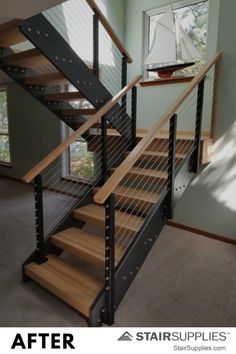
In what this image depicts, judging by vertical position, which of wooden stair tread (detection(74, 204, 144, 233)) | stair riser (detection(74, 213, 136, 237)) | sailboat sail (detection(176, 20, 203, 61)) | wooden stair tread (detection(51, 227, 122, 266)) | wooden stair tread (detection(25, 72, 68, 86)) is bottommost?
wooden stair tread (detection(51, 227, 122, 266))

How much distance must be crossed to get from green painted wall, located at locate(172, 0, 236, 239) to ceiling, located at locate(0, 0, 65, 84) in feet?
6.17

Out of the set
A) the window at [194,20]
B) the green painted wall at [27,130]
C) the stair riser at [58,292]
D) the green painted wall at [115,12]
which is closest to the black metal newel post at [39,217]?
the stair riser at [58,292]

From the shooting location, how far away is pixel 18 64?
2.81m

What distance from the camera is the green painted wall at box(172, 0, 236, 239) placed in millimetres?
2965

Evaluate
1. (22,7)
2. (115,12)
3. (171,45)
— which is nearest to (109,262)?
(22,7)

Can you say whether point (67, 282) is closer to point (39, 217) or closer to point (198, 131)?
point (39, 217)

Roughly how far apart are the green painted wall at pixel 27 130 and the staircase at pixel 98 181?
2108 millimetres

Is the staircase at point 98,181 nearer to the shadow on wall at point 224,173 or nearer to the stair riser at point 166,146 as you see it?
the stair riser at point 166,146

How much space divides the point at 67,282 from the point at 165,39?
333 cm

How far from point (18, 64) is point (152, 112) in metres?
2.23

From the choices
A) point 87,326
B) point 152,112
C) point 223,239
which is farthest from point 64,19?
point 87,326

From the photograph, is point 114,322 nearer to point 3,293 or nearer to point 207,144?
point 3,293

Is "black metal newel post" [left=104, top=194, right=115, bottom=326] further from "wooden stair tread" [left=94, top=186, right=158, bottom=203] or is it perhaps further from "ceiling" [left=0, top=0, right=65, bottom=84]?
"ceiling" [left=0, top=0, right=65, bottom=84]

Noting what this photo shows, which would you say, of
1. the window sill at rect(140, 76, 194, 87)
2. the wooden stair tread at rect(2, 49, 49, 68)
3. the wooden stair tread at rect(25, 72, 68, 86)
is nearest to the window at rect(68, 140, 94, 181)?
the window sill at rect(140, 76, 194, 87)
